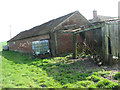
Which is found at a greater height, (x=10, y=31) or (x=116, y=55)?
(x=10, y=31)

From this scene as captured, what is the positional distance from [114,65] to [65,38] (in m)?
7.65

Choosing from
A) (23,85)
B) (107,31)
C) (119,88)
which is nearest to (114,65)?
(107,31)

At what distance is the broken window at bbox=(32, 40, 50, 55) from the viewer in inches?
540

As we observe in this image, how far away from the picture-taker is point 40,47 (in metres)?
13.9

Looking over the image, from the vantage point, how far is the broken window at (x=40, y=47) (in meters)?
13.7

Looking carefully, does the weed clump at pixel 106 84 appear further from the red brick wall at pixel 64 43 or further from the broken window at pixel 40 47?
the broken window at pixel 40 47

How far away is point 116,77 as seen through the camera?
5617 mm

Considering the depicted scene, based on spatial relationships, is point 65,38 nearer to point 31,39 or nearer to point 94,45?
point 94,45

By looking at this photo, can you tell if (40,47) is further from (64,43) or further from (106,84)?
(106,84)

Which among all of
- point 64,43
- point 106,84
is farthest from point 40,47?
point 106,84

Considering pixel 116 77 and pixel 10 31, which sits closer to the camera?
pixel 116 77

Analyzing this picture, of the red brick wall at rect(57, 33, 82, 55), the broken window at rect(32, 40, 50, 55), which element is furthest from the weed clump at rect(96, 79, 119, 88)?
the broken window at rect(32, 40, 50, 55)

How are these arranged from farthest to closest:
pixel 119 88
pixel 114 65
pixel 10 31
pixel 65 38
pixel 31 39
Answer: pixel 10 31
pixel 31 39
pixel 65 38
pixel 114 65
pixel 119 88

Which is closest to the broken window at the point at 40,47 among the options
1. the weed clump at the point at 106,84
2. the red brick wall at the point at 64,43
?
the red brick wall at the point at 64,43
